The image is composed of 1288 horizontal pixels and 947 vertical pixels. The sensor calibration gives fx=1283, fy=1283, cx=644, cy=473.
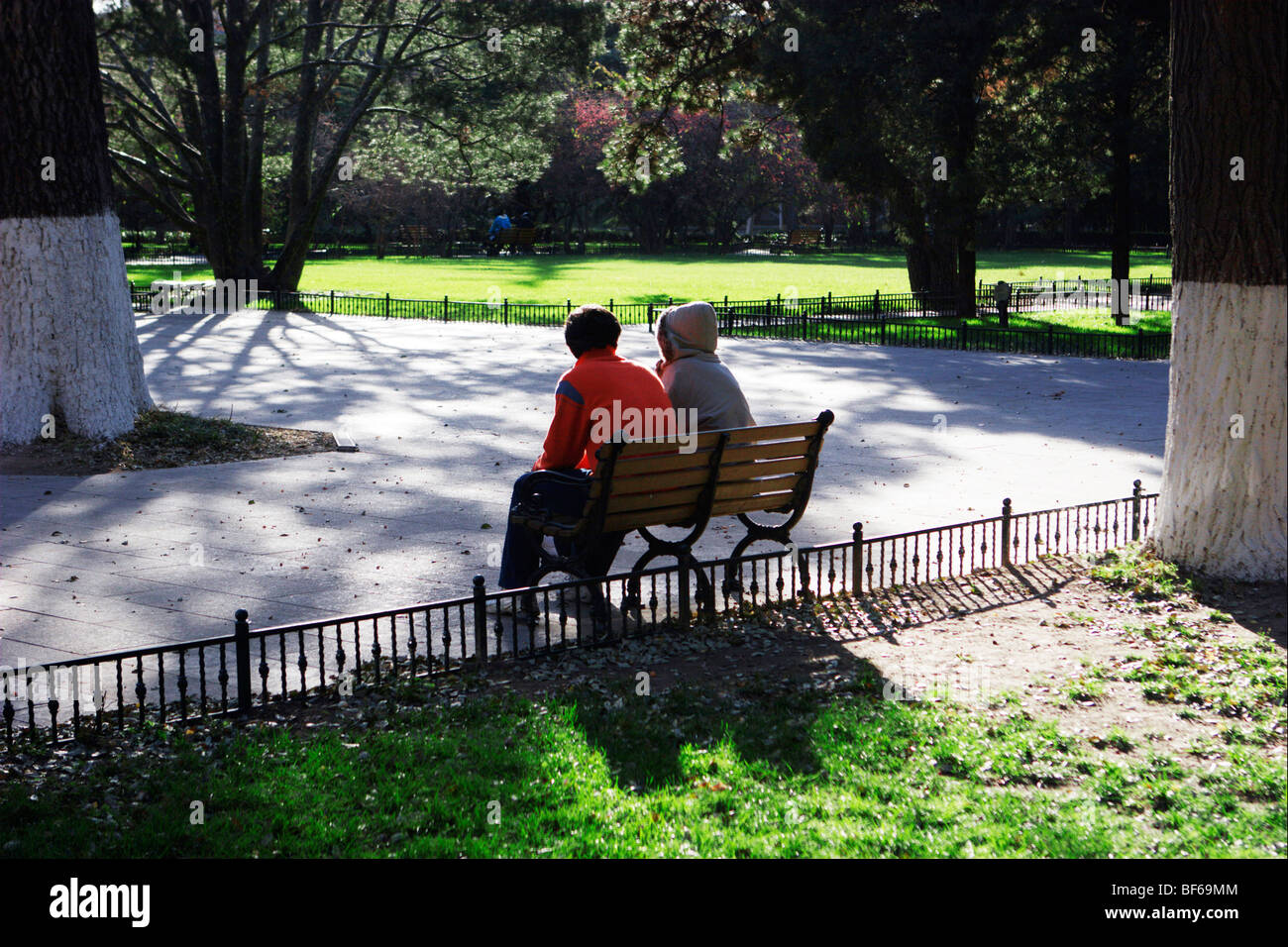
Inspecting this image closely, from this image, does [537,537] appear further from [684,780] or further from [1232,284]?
[1232,284]

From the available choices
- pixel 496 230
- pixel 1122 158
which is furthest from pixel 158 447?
pixel 496 230

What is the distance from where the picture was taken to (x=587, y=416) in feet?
22.0

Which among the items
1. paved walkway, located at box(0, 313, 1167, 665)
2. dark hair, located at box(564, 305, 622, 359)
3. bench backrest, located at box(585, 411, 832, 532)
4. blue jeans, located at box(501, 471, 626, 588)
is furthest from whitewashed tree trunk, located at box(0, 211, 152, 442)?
bench backrest, located at box(585, 411, 832, 532)

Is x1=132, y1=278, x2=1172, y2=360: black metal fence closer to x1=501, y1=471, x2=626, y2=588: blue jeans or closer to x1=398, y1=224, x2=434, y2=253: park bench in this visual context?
x1=501, y1=471, x2=626, y2=588: blue jeans

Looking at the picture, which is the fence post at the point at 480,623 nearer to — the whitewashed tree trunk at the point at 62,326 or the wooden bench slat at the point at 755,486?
the wooden bench slat at the point at 755,486

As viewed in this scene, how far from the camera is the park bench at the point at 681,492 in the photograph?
645cm

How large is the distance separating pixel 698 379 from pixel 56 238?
699cm

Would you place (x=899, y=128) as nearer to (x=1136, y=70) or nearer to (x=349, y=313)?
(x=1136, y=70)

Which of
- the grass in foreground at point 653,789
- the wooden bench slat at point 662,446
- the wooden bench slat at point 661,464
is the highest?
the wooden bench slat at point 662,446

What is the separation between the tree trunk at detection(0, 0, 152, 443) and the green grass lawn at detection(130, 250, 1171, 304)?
21966mm

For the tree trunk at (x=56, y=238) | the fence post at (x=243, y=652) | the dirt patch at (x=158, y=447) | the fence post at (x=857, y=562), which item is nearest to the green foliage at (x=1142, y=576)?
the fence post at (x=857, y=562)

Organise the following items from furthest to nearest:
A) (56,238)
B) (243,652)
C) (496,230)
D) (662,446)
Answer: (496,230)
(56,238)
(662,446)
(243,652)

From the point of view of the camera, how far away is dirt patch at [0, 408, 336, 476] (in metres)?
11.2

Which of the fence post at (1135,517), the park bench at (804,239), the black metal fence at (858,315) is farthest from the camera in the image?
the park bench at (804,239)
